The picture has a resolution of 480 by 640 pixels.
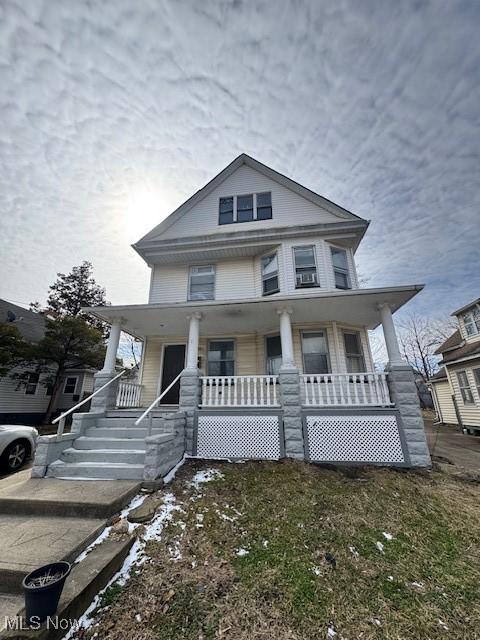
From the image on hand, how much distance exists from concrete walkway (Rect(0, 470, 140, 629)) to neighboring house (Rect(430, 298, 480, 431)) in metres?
15.2

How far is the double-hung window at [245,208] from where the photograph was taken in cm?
968

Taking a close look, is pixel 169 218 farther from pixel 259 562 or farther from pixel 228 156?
pixel 259 562

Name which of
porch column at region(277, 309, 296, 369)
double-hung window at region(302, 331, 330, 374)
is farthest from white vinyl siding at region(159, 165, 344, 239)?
double-hung window at region(302, 331, 330, 374)

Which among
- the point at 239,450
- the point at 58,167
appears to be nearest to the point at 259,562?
the point at 239,450

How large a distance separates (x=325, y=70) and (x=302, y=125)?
1249 mm

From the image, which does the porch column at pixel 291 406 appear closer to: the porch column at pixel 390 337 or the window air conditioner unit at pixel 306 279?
the porch column at pixel 390 337

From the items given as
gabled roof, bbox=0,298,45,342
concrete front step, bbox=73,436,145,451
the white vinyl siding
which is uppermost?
the white vinyl siding

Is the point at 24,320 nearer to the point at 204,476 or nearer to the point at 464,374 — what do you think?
the point at 204,476

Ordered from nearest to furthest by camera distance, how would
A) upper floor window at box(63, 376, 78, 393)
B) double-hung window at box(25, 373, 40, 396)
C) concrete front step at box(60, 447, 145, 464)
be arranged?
concrete front step at box(60, 447, 145, 464), double-hung window at box(25, 373, 40, 396), upper floor window at box(63, 376, 78, 393)

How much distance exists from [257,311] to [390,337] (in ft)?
11.4

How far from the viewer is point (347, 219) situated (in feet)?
29.4

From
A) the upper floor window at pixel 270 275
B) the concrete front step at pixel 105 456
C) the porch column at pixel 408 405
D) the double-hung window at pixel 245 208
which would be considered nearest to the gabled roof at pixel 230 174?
the double-hung window at pixel 245 208

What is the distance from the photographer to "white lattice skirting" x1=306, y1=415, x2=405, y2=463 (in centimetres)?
554

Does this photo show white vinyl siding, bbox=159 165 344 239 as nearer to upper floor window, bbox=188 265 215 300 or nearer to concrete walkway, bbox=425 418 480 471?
upper floor window, bbox=188 265 215 300
